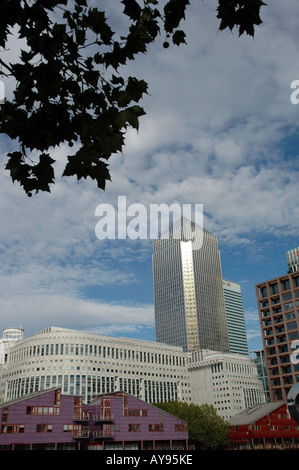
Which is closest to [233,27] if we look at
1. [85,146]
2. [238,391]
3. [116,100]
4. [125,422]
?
[116,100]

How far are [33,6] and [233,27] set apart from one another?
3.18m

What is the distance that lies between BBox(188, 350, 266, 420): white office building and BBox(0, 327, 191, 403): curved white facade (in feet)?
28.9

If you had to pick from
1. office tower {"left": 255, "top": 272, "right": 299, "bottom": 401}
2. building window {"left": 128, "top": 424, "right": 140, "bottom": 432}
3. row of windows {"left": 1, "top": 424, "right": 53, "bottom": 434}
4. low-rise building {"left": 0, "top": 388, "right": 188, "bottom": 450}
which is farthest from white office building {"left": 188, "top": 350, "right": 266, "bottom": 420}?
row of windows {"left": 1, "top": 424, "right": 53, "bottom": 434}

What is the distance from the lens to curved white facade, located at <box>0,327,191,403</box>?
443 ft

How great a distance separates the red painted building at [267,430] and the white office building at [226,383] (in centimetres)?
7126

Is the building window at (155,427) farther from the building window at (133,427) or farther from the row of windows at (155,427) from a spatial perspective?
the building window at (133,427)

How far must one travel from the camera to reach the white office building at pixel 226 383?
16200 cm

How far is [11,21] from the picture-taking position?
6414 millimetres

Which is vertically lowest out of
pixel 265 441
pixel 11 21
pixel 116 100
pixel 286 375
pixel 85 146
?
pixel 265 441

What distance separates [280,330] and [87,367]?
217ft
